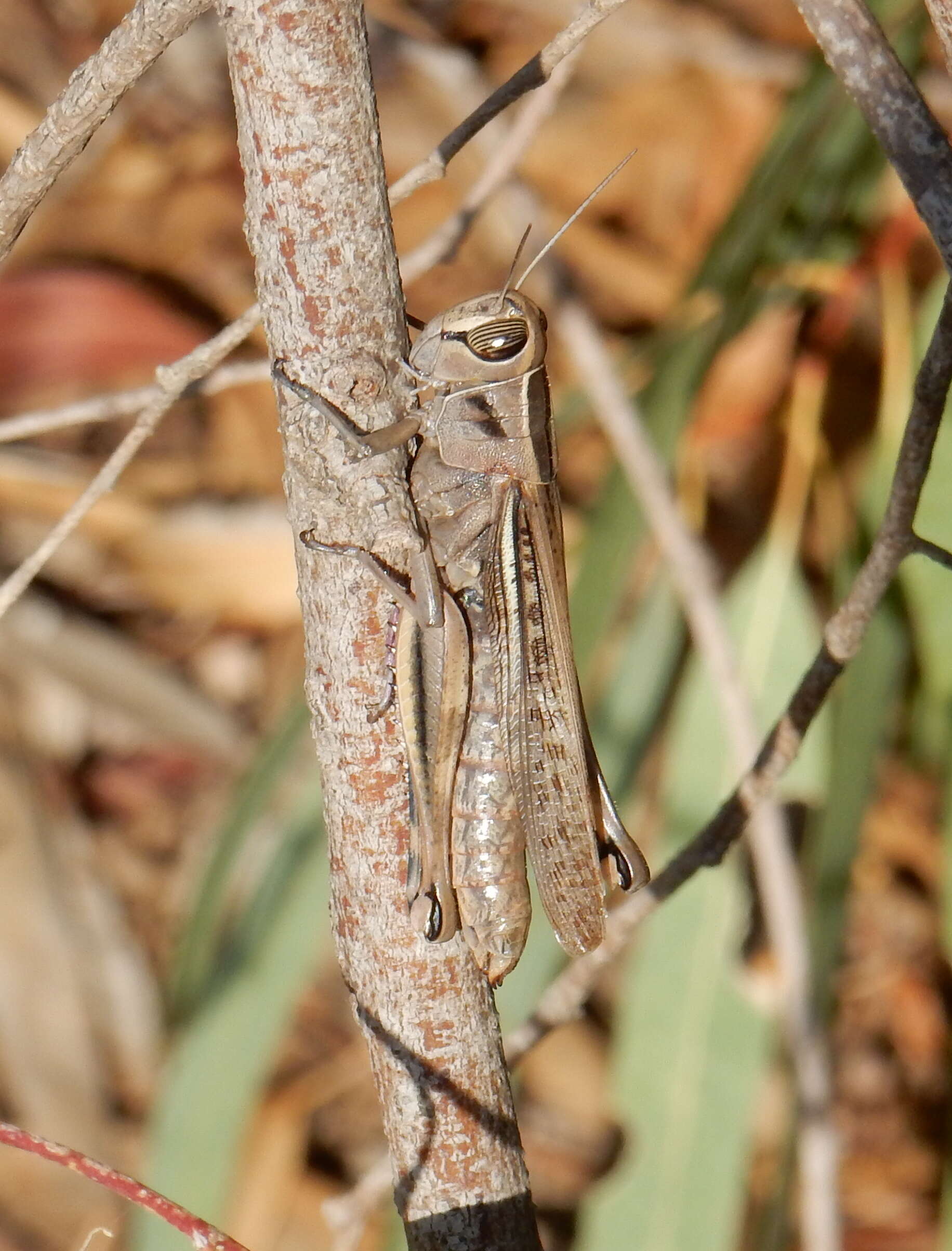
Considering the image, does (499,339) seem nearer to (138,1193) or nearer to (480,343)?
(480,343)

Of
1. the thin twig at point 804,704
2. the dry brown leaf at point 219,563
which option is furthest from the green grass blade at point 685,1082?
the dry brown leaf at point 219,563

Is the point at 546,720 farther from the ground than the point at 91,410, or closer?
closer

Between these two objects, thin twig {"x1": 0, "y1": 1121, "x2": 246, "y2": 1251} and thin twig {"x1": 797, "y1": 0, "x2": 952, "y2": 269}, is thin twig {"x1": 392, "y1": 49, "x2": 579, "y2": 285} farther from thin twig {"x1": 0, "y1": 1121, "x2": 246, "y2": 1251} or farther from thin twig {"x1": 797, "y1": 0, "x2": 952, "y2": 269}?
thin twig {"x1": 0, "y1": 1121, "x2": 246, "y2": 1251}

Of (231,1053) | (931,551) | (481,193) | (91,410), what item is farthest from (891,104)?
(231,1053)

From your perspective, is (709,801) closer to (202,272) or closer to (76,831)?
(76,831)

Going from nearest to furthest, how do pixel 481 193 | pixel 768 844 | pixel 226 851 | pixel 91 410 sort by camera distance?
pixel 91 410
pixel 481 193
pixel 768 844
pixel 226 851

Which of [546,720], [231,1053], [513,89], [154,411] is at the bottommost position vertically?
[231,1053]
